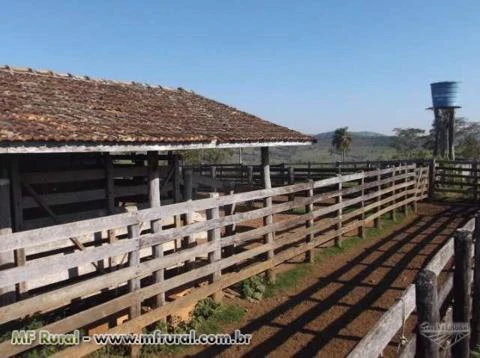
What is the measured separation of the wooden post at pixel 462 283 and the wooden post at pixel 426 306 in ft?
3.91

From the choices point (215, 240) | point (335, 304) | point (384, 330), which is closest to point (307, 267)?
point (335, 304)

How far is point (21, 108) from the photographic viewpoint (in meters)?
6.38

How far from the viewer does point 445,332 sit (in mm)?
4301

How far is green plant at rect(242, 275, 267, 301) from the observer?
8.03 meters

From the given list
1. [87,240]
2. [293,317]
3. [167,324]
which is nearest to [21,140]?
[87,240]

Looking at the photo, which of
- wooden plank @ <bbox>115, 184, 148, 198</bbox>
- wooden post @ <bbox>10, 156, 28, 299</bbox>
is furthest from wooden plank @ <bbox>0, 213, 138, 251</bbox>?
wooden plank @ <bbox>115, 184, 148, 198</bbox>

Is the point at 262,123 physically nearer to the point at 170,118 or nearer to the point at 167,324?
the point at 170,118

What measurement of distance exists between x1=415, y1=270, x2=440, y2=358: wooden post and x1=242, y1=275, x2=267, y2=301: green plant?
4.40 m

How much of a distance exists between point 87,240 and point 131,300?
2030 mm

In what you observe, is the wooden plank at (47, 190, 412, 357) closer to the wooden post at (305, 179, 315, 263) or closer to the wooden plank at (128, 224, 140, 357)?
the wooden plank at (128, 224, 140, 357)

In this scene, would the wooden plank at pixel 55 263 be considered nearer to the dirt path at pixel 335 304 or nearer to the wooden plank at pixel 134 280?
the wooden plank at pixel 134 280

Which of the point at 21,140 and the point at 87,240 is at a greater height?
the point at 21,140

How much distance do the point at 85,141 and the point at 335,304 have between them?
15.0ft

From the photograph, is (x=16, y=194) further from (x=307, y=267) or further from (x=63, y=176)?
(x=307, y=267)
